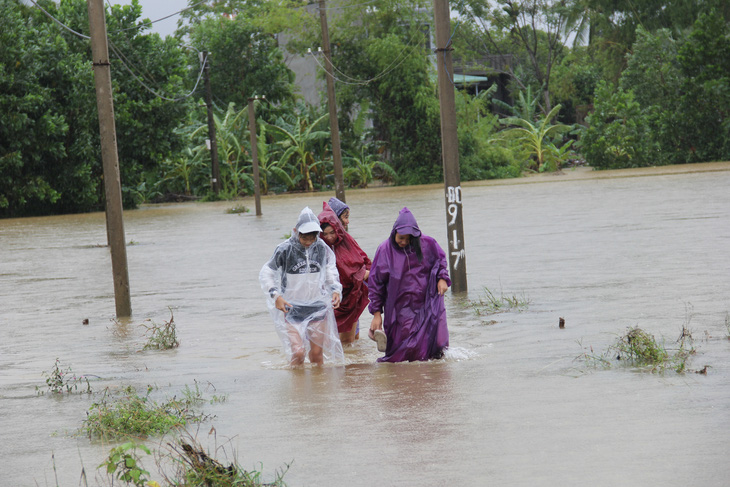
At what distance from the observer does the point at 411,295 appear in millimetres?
7598

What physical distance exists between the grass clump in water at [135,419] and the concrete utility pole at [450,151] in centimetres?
593

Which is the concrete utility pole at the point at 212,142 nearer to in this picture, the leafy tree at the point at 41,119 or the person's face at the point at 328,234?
the leafy tree at the point at 41,119

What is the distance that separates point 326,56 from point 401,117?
21313mm

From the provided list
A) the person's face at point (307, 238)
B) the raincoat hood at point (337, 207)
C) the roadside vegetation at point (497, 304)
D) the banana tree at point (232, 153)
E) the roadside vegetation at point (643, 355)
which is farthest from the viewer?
the banana tree at point (232, 153)

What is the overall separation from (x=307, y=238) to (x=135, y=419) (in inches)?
107

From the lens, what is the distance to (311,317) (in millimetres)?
7934

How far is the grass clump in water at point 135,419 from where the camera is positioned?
213 inches

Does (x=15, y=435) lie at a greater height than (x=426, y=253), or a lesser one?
lesser

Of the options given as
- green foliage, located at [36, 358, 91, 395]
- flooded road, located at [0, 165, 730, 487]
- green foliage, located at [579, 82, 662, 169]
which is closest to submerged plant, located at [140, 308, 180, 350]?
flooded road, located at [0, 165, 730, 487]

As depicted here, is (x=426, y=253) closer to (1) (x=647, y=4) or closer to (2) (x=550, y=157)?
(2) (x=550, y=157)

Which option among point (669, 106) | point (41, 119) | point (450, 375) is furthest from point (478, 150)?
point (450, 375)

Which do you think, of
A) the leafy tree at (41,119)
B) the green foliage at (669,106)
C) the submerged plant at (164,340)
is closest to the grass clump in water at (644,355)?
the submerged plant at (164,340)

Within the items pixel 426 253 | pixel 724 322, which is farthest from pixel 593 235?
pixel 426 253

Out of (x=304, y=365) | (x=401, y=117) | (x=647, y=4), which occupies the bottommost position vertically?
(x=304, y=365)
